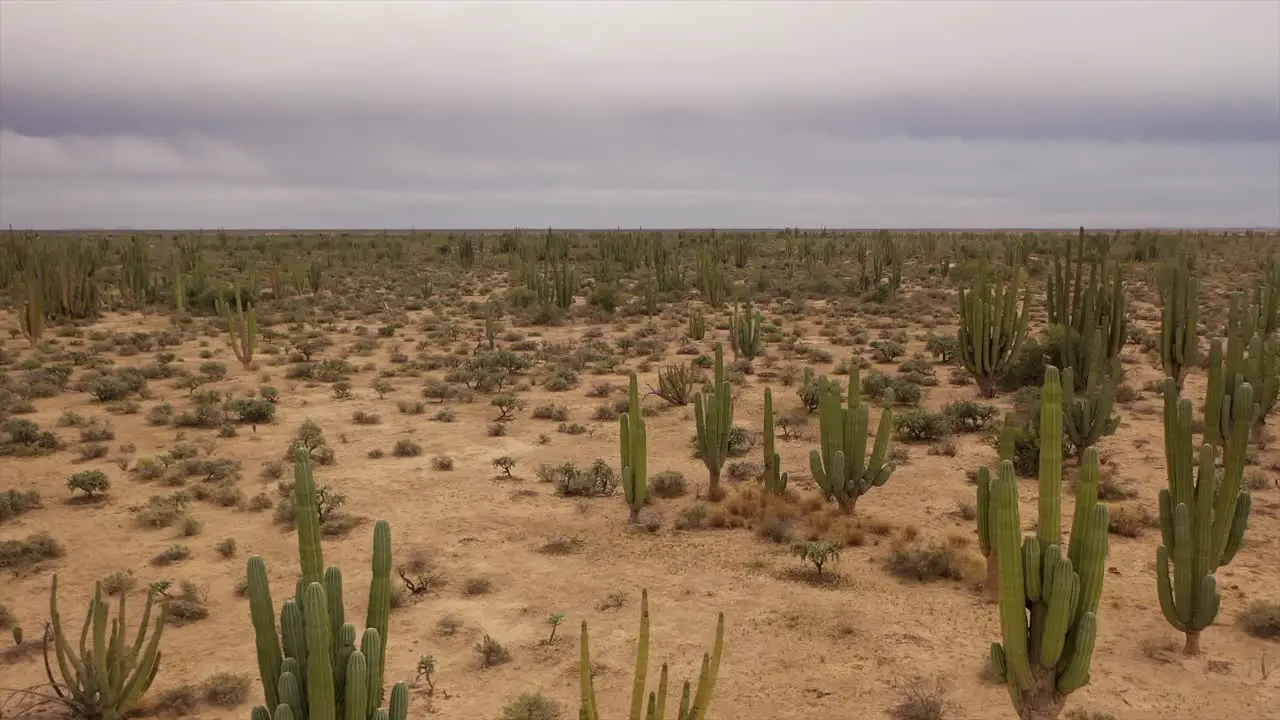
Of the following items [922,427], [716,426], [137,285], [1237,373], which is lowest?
[922,427]

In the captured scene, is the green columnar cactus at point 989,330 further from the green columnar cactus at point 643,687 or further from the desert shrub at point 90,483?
the desert shrub at point 90,483

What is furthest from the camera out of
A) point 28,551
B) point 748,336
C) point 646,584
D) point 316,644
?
point 748,336

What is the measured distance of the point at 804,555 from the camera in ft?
25.8

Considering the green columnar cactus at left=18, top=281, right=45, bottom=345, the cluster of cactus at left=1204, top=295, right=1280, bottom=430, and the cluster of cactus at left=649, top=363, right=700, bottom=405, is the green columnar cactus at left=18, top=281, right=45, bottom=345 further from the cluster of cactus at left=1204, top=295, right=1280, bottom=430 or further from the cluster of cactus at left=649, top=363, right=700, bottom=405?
the cluster of cactus at left=1204, top=295, right=1280, bottom=430

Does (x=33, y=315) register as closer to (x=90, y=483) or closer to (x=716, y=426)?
(x=90, y=483)

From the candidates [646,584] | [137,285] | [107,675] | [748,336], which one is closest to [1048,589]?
[646,584]

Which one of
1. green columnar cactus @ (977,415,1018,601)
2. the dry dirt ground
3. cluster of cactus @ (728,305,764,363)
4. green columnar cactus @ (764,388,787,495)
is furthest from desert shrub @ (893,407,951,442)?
cluster of cactus @ (728,305,764,363)

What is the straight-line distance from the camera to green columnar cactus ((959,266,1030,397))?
535 inches

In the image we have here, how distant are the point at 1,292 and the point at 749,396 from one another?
25.8m

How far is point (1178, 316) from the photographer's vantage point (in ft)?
41.8

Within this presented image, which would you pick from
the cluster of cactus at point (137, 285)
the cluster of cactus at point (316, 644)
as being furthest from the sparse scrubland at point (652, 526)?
the cluster of cactus at point (137, 285)

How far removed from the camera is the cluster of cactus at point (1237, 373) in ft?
24.4

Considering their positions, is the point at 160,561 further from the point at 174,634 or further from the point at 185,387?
the point at 185,387

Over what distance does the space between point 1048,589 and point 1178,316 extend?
32.8ft
